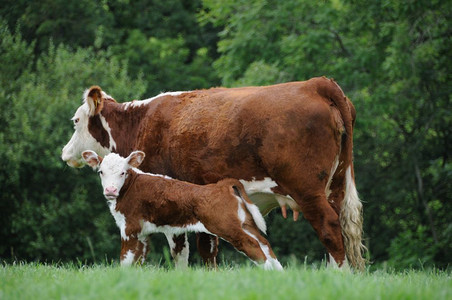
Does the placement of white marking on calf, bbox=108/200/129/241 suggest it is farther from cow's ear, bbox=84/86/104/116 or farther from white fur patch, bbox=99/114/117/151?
cow's ear, bbox=84/86/104/116

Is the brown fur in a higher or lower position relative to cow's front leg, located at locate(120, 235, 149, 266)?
higher

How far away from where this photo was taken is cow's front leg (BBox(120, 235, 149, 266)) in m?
7.49

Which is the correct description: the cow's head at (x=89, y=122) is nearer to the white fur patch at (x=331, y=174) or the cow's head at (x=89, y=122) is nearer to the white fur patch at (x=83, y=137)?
the white fur patch at (x=83, y=137)

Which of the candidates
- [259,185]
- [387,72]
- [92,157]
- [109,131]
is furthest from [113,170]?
[387,72]

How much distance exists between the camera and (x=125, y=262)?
24.5ft

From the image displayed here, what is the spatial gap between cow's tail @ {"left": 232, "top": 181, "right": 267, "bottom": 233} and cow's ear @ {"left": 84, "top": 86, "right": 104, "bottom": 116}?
2849 mm

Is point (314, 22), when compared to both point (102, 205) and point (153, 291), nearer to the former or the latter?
point (102, 205)

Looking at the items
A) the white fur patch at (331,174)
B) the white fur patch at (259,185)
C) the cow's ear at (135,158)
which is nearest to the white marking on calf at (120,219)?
the cow's ear at (135,158)

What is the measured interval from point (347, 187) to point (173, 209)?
200 centimetres

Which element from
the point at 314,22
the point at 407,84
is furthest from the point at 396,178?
the point at 314,22

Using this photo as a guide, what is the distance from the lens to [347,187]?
772cm

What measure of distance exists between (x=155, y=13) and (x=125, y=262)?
21.9m

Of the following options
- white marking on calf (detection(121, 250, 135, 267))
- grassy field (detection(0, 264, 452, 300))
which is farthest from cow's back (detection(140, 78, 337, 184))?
grassy field (detection(0, 264, 452, 300))

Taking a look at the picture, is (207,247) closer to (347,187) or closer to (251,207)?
(251,207)
